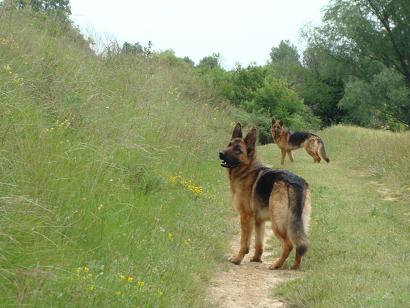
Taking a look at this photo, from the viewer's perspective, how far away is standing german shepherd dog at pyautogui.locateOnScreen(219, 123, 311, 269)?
650cm

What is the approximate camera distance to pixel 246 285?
6.12 meters

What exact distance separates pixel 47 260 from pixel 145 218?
230 centimetres

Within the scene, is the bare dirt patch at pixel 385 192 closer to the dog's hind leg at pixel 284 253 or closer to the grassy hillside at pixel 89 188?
the grassy hillside at pixel 89 188

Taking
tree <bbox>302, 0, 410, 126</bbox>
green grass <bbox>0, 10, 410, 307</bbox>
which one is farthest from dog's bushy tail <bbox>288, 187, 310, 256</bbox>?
tree <bbox>302, 0, 410, 126</bbox>

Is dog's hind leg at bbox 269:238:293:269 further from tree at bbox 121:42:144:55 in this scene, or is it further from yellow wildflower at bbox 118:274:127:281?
tree at bbox 121:42:144:55

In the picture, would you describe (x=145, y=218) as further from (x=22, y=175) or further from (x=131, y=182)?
(x=22, y=175)

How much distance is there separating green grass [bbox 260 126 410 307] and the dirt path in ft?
0.76

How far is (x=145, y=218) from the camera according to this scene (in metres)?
6.15

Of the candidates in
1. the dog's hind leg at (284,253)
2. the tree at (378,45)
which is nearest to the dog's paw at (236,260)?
the dog's hind leg at (284,253)

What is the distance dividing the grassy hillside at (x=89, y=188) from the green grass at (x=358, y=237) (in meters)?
1.31

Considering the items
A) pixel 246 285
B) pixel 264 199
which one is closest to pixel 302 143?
pixel 264 199

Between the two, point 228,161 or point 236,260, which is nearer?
point 236,260

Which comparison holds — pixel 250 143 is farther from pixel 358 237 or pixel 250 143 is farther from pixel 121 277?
pixel 121 277

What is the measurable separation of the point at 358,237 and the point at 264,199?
6.26 feet
